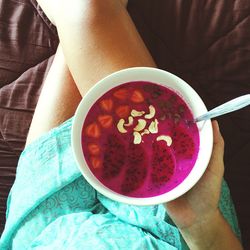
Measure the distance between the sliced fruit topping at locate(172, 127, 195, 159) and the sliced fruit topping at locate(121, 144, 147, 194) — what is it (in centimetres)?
5

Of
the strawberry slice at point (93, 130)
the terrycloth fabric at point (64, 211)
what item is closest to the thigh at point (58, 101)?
the terrycloth fabric at point (64, 211)

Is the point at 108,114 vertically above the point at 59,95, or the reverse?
the point at 108,114

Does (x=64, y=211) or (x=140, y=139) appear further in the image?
(x=64, y=211)

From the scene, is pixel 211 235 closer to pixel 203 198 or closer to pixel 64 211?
pixel 203 198

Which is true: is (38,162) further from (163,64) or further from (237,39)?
(237,39)

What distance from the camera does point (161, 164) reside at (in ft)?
2.05

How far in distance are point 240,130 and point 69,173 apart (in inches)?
15.3

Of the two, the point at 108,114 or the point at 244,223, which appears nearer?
the point at 108,114

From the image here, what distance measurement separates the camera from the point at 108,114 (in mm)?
630

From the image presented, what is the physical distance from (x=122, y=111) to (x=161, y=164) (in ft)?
0.31

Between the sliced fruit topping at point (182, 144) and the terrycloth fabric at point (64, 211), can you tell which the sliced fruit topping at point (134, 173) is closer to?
the sliced fruit topping at point (182, 144)

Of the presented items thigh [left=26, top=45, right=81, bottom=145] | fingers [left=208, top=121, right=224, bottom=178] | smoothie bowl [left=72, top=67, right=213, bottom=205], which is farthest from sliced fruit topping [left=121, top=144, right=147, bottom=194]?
thigh [left=26, top=45, right=81, bottom=145]

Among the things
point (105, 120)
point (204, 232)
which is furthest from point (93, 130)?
point (204, 232)

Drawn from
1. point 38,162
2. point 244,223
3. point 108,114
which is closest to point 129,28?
point 108,114
